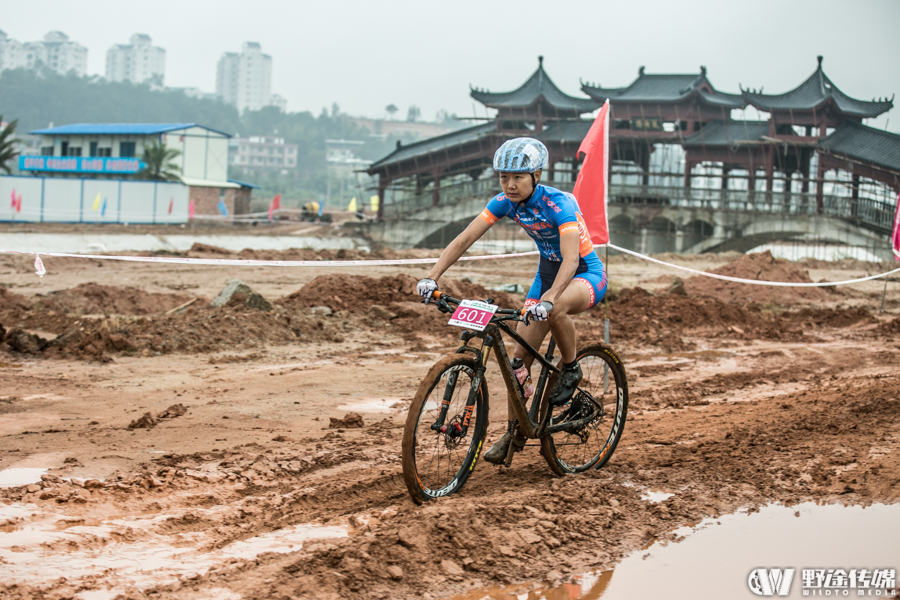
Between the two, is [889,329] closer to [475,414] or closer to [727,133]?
[475,414]

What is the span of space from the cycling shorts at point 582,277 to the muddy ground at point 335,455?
109 centimetres

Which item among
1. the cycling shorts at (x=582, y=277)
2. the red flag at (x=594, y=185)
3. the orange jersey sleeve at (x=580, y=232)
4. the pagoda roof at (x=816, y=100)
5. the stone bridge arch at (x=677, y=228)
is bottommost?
the cycling shorts at (x=582, y=277)

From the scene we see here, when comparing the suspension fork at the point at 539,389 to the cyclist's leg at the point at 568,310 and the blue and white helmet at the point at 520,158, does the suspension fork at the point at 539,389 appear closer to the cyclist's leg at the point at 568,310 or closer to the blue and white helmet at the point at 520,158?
the cyclist's leg at the point at 568,310

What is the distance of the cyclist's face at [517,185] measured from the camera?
4219 millimetres

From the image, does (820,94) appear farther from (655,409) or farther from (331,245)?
(655,409)

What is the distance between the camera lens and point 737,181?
5053cm

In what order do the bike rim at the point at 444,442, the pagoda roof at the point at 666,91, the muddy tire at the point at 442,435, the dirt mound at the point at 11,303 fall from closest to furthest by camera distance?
the muddy tire at the point at 442,435 < the bike rim at the point at 444,442 < the dirt mound at the point at 11,303 < the pagoda roof at the point at 666,91

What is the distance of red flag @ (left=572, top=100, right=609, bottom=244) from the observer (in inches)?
318

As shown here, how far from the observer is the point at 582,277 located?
4453mm

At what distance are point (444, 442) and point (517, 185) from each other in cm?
145

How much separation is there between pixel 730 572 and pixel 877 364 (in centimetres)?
700

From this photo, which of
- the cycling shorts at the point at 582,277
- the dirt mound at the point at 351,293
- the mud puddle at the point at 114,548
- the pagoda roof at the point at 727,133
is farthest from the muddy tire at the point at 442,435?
the pagoda roof at the point at 727,133

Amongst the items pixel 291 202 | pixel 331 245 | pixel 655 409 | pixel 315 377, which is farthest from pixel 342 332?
pixel 291 202

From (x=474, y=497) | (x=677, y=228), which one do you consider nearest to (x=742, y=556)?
(x=474, y=497)
